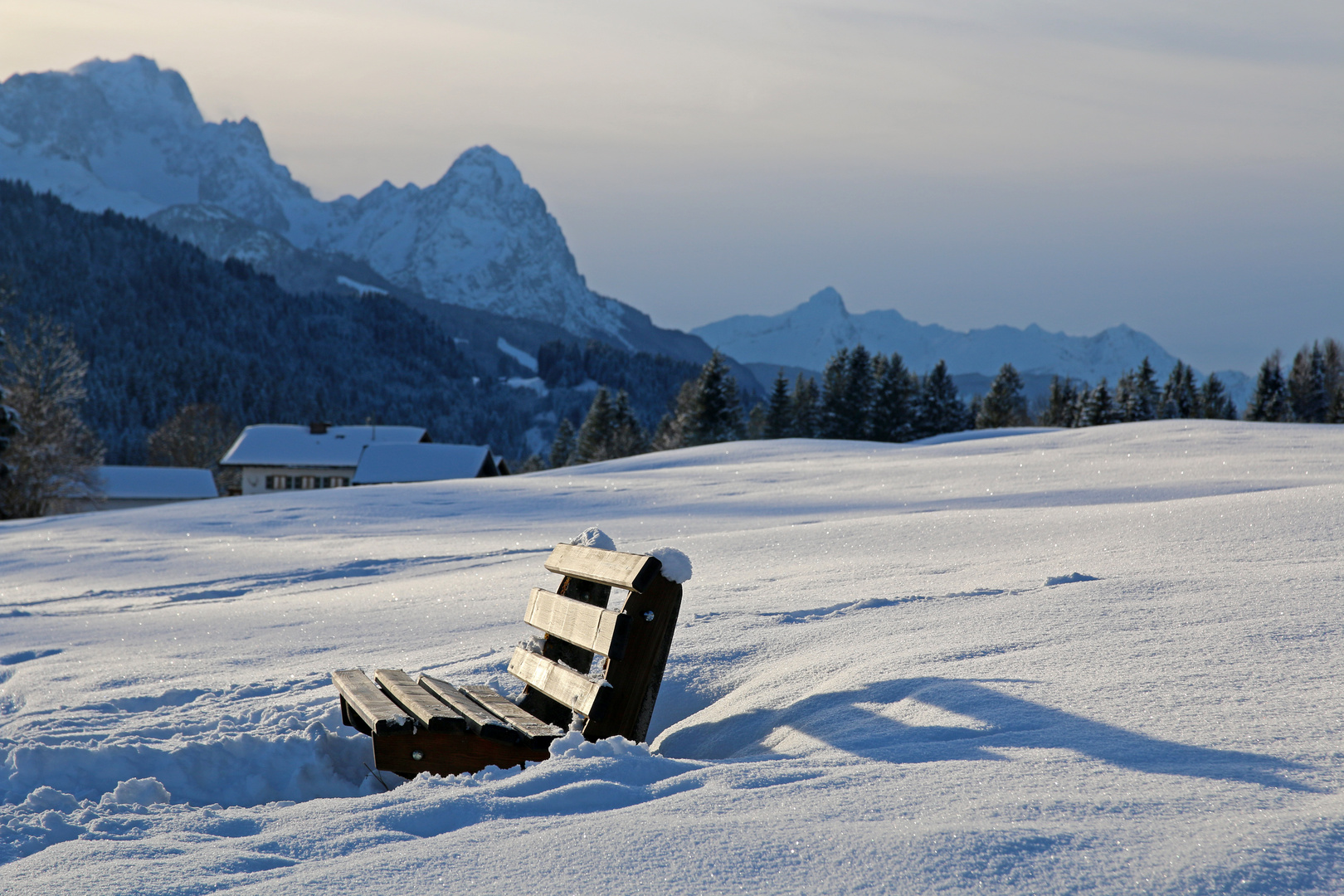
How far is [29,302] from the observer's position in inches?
6161

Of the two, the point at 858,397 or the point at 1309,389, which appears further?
the point at 1309,389

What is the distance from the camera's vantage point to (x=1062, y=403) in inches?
3182

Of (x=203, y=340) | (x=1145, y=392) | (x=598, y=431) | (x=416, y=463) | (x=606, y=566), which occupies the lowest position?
(x=416, y=463)

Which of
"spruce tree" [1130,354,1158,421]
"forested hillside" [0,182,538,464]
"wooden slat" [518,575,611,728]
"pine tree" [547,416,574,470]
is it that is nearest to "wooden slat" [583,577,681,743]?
"wooden slat" [518,575,611,728]

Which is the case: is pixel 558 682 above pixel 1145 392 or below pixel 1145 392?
below

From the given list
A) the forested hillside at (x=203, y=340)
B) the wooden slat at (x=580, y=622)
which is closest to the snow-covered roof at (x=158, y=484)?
the forested hillside at (x=203, y=340)

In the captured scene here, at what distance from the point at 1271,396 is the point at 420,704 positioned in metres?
91.7

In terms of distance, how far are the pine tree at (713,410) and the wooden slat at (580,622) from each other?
170 feet

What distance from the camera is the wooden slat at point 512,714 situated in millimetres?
3645

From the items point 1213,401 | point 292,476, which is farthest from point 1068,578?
point 1213,401

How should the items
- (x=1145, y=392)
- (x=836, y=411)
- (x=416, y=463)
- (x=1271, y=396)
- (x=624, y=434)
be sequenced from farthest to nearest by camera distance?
(x=1271, y=396)
(x=1145, y=392)
(x=624, y=434)
(x=416, y=463)
(x=836, y=411)

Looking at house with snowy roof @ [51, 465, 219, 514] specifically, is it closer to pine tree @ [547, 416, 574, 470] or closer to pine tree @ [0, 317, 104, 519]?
pine tree @ [0, 317, 104, 519]

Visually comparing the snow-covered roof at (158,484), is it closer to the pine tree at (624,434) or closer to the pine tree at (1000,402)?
the pine tree at (624,434)

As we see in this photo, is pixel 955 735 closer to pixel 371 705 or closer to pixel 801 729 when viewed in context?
pixel 801 729
